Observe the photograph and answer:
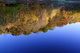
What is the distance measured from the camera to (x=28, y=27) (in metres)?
14.3

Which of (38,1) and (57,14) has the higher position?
(38,1)

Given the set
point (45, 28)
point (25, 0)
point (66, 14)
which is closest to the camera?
point (25, 0)

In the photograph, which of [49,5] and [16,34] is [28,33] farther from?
[49,5]

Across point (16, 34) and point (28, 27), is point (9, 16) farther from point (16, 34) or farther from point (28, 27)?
point (16, 34)

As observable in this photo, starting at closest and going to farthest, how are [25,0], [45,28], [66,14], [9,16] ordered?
[9,16]
[25,0]
[45,28]
[66,14]

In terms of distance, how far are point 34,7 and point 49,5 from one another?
2.43m

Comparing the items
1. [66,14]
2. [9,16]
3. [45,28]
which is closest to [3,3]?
[9,16]

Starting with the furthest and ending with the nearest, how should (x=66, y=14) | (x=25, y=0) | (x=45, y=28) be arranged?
(x=66, y=14) < (x=45, y=28) < (x=25, y=0)

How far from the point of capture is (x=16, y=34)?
1553 centimetres

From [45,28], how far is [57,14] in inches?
95.1

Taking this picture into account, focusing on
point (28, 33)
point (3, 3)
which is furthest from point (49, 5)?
point (3, 3)

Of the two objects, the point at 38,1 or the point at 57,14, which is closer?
the point at 38,1

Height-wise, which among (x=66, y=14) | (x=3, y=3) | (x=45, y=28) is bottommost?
(x=45, y=28)

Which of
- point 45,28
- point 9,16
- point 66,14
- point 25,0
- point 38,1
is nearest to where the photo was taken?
point 9,16
